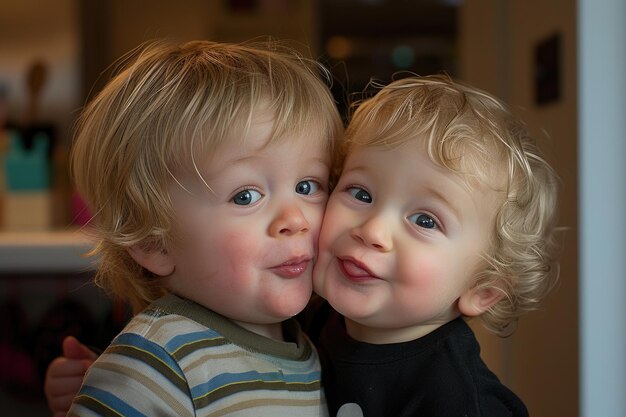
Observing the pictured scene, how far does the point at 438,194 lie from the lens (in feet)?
3.01

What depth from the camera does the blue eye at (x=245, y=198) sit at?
0.93m

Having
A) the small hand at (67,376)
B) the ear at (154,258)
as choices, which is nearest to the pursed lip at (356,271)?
the ear at (154,258)

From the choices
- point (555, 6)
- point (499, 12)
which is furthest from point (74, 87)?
point (555, 6)

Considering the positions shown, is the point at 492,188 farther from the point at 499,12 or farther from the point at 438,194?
the point at 499,12

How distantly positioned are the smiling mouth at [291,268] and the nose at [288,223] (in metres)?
0.03

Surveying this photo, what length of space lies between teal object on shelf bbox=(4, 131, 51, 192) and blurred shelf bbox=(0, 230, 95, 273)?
1.64 ft

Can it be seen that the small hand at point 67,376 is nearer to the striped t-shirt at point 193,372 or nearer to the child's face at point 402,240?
the striped t-shirt at point 193,372

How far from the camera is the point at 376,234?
90 cm

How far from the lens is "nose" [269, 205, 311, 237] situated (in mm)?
916

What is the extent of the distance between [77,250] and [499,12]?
1173 millimetres

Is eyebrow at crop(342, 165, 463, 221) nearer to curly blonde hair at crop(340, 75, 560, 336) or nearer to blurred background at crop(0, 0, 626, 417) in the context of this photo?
curly blonde hair at crop(340, 75, 560, 336)

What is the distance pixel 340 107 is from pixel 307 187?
1.09 ft

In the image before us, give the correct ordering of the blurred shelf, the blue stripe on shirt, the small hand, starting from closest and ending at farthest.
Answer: the blue stripe on shirt → the small hand → the blurred shelf

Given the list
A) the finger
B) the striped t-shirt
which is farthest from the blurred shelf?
the striped t-shirt
